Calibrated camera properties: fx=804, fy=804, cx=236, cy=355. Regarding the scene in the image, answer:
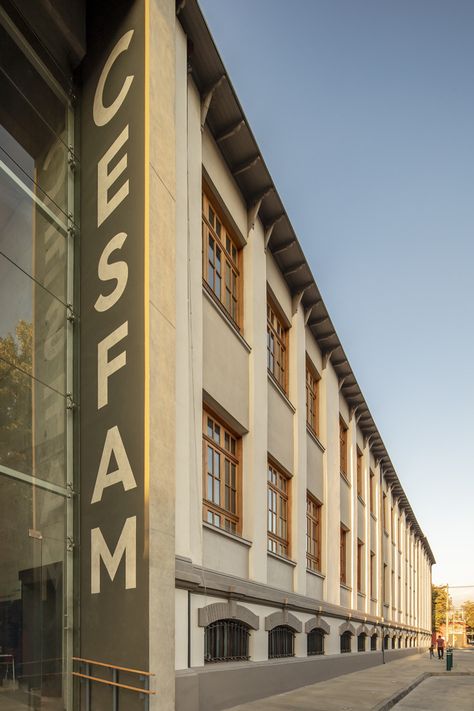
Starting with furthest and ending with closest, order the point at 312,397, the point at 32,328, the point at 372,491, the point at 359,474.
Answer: the point at 372,491, the point at 359,474, the point at 312,397, the point at 32,328

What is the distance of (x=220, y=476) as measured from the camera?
15531mm

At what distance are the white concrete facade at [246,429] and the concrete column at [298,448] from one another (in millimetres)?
31

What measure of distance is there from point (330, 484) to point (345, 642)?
6.30 meters

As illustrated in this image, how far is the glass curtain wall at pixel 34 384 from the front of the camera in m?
9.83

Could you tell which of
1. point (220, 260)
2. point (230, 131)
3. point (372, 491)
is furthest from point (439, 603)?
point (230, 131)

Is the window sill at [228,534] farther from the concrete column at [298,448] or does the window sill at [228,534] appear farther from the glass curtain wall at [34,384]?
the concrete column at [298,448]

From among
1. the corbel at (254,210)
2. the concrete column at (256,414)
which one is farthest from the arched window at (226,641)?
the corbel at (254,210)

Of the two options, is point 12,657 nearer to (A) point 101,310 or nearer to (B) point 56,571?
(B) point 56,571

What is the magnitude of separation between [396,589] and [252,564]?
35.8 metres

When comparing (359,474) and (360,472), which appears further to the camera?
(360,472)

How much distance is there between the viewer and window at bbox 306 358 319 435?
990 inches

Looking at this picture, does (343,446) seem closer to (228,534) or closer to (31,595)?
(228,534)

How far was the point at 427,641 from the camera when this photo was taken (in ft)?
259

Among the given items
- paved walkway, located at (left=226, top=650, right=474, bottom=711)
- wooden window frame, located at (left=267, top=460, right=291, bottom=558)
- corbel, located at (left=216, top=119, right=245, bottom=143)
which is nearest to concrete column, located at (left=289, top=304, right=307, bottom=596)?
wooden window frame, located at (left=267, top=460, right=291, bottom=558)
